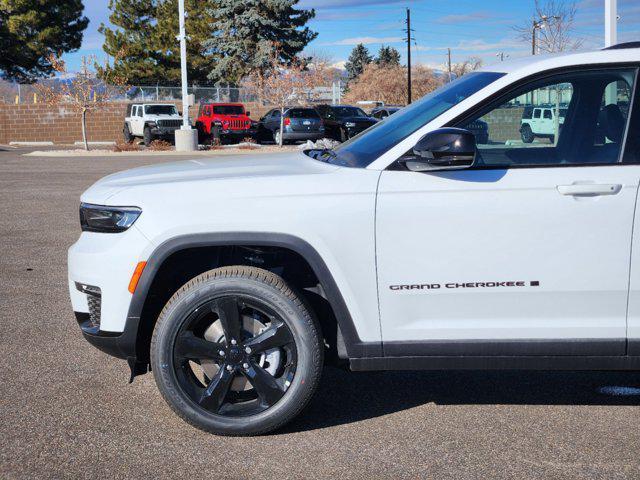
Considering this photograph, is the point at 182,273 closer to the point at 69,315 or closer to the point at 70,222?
the point at 69,315

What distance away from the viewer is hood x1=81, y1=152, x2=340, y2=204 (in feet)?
14.1

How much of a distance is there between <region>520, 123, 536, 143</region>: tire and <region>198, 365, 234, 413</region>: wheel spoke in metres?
1.91

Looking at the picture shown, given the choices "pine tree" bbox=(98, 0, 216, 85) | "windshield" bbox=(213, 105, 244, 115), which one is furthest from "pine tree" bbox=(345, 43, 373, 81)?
"windshield" bbox=(213, 105, 244, 115)

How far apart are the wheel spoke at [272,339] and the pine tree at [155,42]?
58.0m

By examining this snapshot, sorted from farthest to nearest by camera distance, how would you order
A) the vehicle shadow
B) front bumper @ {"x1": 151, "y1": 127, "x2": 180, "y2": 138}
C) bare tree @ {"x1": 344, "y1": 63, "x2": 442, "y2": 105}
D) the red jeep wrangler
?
bare tree @ {"x1": 344, "y1": 63, "x2": 442, "y2": 105}
the red jeep wrangler
front bumper @ {"x1": 151, "y1": 127, "x2": 180, "y2": 138}
the vehicle shadow

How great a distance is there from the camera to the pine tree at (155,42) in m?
60.2

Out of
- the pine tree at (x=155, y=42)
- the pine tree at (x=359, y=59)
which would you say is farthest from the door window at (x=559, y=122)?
the pine tree at (x=359, y=59)

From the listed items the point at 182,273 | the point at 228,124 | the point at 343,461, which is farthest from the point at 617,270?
the point at 228,124

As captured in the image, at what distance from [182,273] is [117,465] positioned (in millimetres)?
1053

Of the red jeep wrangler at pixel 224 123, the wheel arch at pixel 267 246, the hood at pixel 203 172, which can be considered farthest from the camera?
the red jeep wrangler at pixel 224 123

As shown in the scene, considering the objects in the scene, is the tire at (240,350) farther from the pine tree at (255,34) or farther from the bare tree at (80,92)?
the pine tree at (255,34)

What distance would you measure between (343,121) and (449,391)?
3597 centimetres

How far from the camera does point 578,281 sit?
158 inches

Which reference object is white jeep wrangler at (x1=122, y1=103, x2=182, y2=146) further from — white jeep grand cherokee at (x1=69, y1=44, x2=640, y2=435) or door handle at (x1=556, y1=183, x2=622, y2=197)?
door handle at (x1=556, y1=183, x2=622, y2=197)
